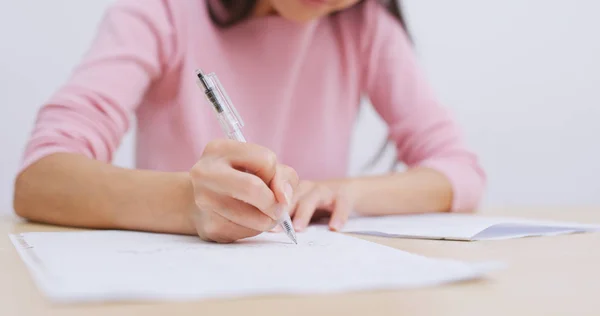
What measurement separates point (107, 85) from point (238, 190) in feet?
1.11

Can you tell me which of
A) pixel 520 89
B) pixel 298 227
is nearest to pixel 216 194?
pixel 298 227

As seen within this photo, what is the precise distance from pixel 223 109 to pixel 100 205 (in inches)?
6.1

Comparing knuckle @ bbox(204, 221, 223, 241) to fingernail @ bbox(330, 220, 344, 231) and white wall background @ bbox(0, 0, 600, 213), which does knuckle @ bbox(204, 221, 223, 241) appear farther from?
white wall background @ bbox(0, 0, 600, 213)

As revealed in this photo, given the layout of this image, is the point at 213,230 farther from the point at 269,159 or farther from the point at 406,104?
the point at 406,104

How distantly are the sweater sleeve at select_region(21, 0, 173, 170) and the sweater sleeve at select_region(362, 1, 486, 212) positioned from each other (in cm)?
33

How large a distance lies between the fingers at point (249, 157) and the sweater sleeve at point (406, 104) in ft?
1.39

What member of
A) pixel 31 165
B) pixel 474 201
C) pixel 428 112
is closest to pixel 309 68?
pixel 428 112

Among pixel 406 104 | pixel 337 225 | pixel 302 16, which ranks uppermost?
pixel 302 16

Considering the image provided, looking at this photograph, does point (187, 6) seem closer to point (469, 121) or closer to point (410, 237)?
point (410, 237)

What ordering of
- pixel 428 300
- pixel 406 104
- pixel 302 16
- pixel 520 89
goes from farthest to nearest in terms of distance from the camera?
pixel 520 89 → pixel 406 104 → pixel 302 16 → pixel 428 300

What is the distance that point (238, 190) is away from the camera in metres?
0.41

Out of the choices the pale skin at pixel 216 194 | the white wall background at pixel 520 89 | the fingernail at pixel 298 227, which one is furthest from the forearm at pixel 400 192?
the white wall background at pixel 520 89

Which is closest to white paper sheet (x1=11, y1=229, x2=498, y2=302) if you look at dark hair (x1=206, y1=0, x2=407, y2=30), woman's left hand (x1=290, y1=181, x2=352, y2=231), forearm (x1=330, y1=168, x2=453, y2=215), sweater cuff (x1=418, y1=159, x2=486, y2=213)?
woman's left hand (x1=290, y1=181, x2=352, y2=231)

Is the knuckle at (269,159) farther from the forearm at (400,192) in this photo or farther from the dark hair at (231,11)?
the dark hair at (231,11)
